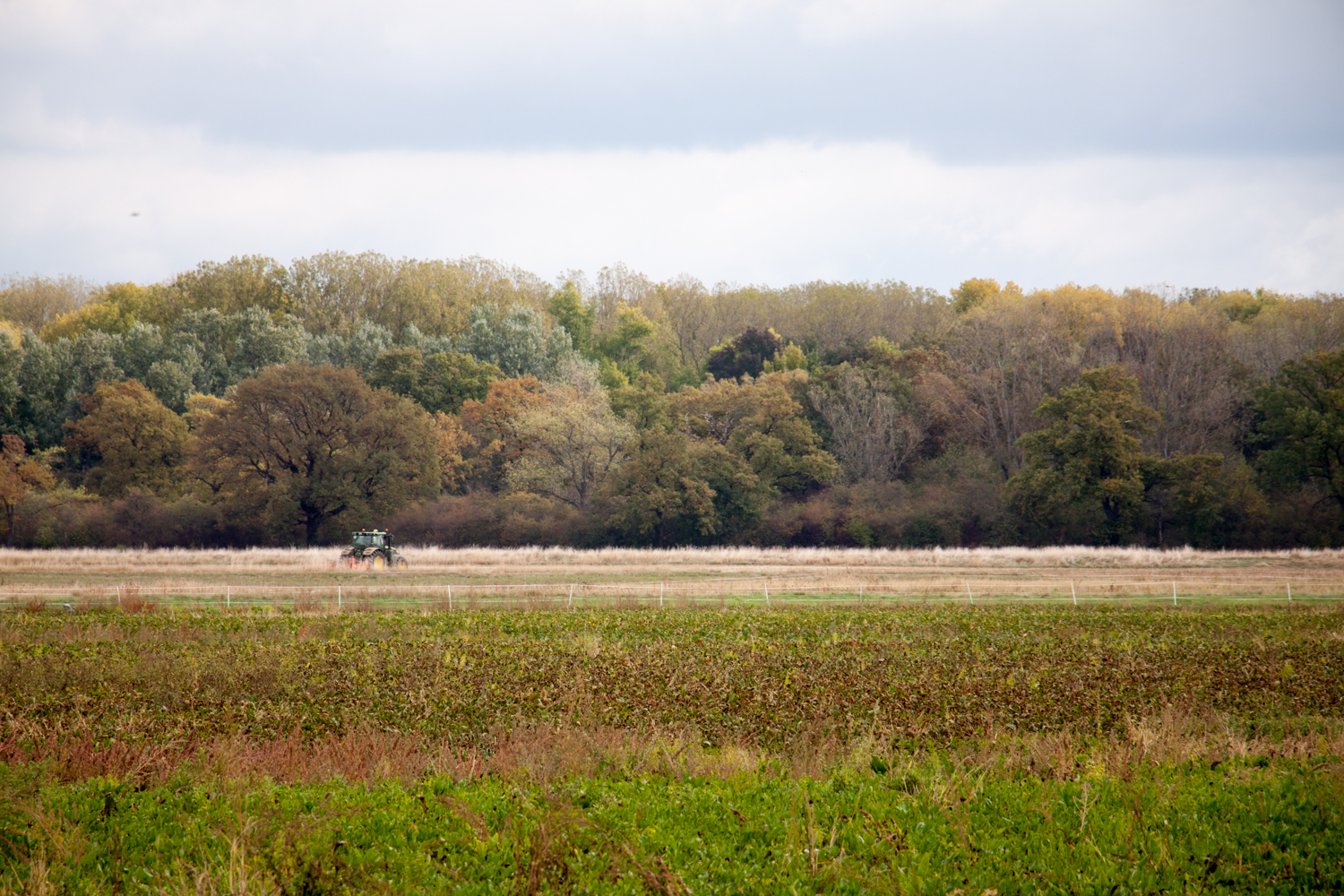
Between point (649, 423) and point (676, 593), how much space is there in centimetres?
3866

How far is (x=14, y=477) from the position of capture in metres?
60.5

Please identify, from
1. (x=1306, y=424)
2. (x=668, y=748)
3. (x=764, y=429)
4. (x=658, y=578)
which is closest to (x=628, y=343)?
(x=764, y=429)

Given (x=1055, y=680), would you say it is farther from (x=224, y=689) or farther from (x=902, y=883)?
(x=224, y=689)

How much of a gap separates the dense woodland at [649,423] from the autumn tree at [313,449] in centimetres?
16

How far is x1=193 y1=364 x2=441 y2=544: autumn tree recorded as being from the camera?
5641 cm

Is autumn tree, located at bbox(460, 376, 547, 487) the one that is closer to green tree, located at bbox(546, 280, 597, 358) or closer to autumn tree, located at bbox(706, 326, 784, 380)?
autumn tree, located at bbox(706, 326, 784, 380)

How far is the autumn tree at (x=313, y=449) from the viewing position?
56406mm

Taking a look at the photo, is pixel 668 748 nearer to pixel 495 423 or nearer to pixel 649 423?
pixel 649 423

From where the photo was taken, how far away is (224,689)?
14617 mm

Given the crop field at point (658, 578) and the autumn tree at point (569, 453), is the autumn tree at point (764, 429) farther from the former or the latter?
the crop field at point (658, 578)

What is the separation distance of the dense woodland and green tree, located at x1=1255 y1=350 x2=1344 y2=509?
149 millimetres

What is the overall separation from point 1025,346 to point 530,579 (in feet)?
161

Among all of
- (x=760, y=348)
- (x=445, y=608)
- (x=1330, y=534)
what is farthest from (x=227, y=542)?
(x=1330, y=534)

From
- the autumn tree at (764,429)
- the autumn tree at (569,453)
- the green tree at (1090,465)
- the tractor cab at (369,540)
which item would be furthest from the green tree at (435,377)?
the green tree at (1090,465)
